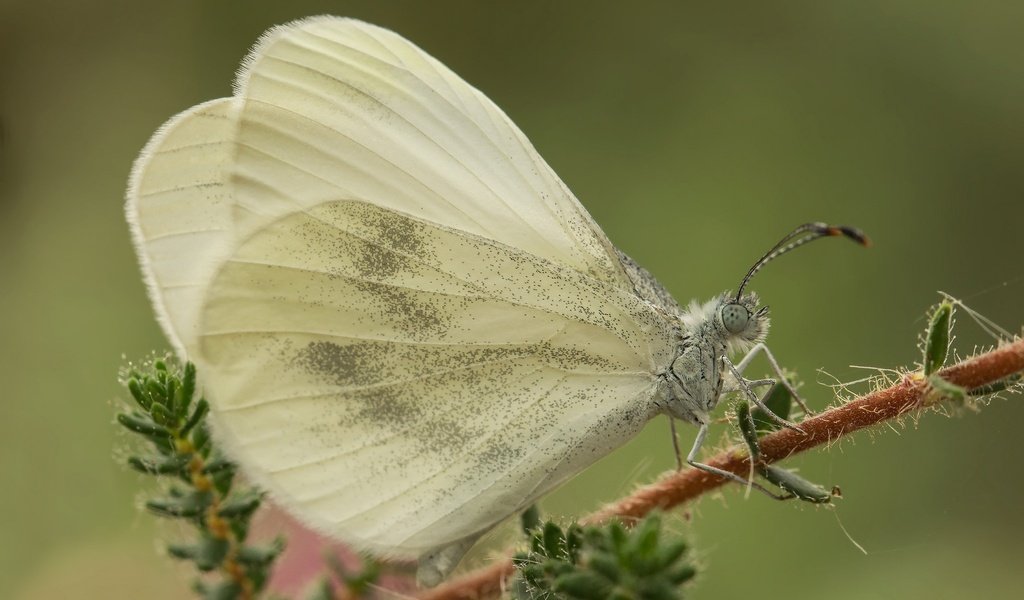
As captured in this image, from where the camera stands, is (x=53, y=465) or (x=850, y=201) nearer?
(x=53, y=465)

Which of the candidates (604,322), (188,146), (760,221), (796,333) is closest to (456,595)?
(604,322)

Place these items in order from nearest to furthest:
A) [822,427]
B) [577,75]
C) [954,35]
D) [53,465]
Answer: [822,427]
[53,465]
[954,35]
[577,75]

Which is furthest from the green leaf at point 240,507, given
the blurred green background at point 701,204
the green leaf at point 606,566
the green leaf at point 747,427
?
the blurred green background at point 701,204

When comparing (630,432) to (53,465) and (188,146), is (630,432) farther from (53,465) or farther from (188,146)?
(53,465)

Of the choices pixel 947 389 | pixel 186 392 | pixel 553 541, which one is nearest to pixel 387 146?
pixel 186 392

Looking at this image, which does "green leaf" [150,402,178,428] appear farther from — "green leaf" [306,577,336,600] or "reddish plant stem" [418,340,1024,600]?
"reddish plant stem" [418,340,1024,600]

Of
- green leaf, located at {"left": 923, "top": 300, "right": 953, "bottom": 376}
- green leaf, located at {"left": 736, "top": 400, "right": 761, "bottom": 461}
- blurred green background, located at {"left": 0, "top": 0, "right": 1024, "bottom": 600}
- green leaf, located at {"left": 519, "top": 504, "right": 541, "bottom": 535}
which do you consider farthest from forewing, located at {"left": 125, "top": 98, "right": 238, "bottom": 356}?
green leaf, located at {"left": 923, "top": 300, "right": 953, "bottom": 376}
